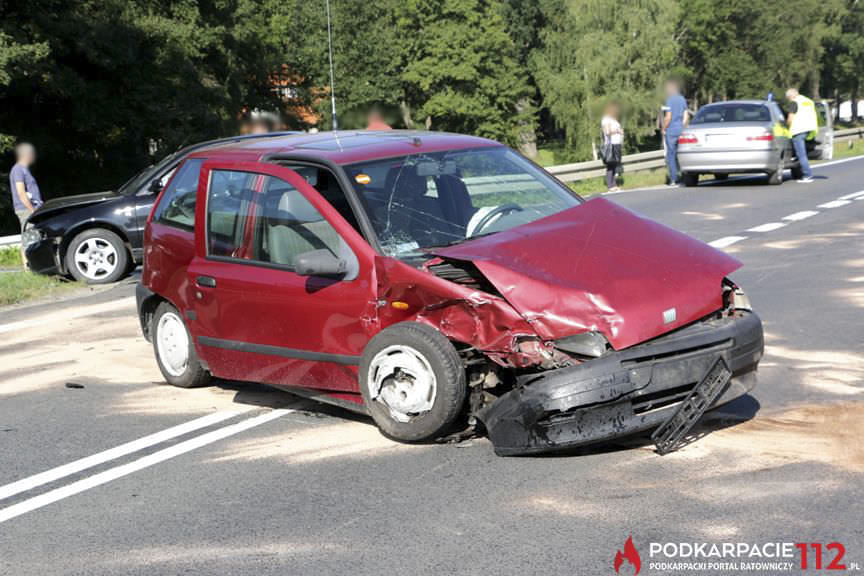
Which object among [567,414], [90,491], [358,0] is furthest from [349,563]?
[358,0]

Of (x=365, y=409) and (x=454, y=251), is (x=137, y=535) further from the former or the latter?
(x=454, y=251)

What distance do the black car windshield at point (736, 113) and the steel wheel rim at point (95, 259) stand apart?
12498 millimetres

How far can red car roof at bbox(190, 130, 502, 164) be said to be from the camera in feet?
23.4

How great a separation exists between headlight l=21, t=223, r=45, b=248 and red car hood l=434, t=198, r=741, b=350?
994 cm

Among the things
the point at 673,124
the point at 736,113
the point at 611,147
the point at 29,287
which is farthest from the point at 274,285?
the point at 611,147

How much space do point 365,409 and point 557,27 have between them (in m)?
79.6

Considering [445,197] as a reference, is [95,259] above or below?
below

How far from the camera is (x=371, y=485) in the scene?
225 inches

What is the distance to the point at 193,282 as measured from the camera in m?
7.65

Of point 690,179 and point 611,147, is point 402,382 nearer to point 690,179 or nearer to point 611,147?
point 690,179

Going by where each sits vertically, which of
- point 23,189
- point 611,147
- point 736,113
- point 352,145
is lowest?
point 611,147

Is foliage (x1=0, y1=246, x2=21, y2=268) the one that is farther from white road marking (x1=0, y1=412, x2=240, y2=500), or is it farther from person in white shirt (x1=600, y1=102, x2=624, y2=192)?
white road marking (x1=0, y1=412, x2=240, y2=500)

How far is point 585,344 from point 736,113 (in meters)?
18.2

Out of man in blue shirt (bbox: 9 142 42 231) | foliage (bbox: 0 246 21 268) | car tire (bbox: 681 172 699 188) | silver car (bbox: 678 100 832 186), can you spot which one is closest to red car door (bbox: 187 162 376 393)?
man in blue shirt (bbox: 9 142 42 231)
